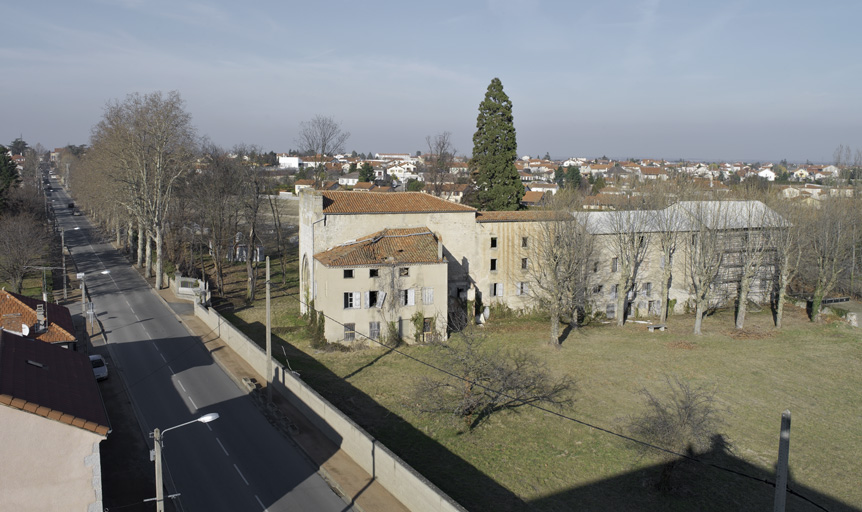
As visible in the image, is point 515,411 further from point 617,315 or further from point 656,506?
point 617,315

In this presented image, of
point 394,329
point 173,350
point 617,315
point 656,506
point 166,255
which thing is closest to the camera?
point 656,506

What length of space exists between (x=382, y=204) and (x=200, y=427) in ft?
65.6

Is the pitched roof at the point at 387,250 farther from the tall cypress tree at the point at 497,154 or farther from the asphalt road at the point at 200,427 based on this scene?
the tall cypress tree at the point at 497,154

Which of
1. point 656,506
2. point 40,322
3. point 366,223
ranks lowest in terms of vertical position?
point 656,506

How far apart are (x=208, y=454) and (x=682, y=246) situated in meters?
35.5

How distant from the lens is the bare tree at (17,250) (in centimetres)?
4441

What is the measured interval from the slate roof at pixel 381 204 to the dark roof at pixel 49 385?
65.6ft

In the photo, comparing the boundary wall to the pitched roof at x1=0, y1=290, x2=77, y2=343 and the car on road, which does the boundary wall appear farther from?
the pitched roof at x1=0, y1=290, x2=77, y2=343

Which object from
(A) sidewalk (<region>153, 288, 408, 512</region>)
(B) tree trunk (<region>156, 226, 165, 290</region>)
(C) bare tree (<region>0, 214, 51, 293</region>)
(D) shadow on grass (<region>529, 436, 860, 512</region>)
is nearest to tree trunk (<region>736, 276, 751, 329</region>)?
(D) shadow on grass (<region>529, 436, 860, 512</region>)

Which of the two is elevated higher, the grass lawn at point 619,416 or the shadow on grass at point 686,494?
the grass lawn at point 619,416

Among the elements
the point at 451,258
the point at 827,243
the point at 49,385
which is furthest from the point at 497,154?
the point at 49,385

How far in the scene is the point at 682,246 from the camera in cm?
4331

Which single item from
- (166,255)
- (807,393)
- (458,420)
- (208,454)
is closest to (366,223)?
(458,420)

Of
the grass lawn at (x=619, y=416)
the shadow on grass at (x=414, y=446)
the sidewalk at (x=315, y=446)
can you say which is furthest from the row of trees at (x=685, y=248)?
the sidewalk at (x=315, y=446)
